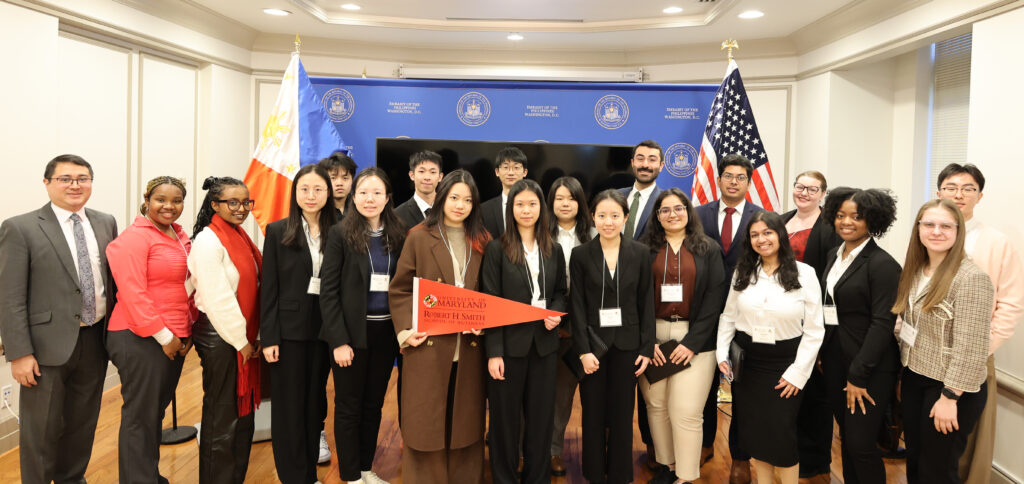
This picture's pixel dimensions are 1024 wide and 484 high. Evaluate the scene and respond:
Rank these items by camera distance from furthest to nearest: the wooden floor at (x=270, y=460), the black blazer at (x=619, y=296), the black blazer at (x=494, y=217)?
the black blazer at (x=494, y=217) < the wooden floor at (x=270, y=460) < the black blazer at (x=619, y=296)

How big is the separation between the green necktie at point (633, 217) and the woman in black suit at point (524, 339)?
890 millimetres

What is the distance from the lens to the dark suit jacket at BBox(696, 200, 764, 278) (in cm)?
337

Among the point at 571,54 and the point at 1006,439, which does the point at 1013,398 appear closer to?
the point at 1006,439

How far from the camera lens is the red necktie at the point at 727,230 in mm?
3450

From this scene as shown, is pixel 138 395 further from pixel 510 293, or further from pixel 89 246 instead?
pixel 510 293

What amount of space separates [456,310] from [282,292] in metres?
0.87

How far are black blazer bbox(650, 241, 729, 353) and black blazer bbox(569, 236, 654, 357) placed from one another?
153 mm

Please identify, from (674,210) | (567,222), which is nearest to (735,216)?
(674,210)

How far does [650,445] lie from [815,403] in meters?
0.95

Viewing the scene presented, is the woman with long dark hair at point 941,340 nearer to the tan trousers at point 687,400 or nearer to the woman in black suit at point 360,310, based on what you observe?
the tan trousers at point 687,400

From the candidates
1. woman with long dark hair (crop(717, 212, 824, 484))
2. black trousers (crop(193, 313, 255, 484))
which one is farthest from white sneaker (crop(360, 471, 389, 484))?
woman with long dark hair (crop(717, 212, 824, 484))

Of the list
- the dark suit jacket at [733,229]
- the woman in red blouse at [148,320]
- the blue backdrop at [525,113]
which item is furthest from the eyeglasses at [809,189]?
the woman in red blouse at [148,320]

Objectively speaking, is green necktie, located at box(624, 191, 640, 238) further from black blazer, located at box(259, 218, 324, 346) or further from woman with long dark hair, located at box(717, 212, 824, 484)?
black blazer, located at box(259, 218, 324, 346)

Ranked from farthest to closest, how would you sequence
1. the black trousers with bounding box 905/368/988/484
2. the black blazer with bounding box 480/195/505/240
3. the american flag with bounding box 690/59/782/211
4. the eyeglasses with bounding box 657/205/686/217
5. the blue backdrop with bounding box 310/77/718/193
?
the blue backdrop with bounding box 310/77/718/193 → the american flag with bounding box 690/59/782/211 → the black blazer with bounding box 480/195/505/240 → the eyeglasses with bounding box 657/205/686/217 → the black trousers with bounding box 905/368/988/484
